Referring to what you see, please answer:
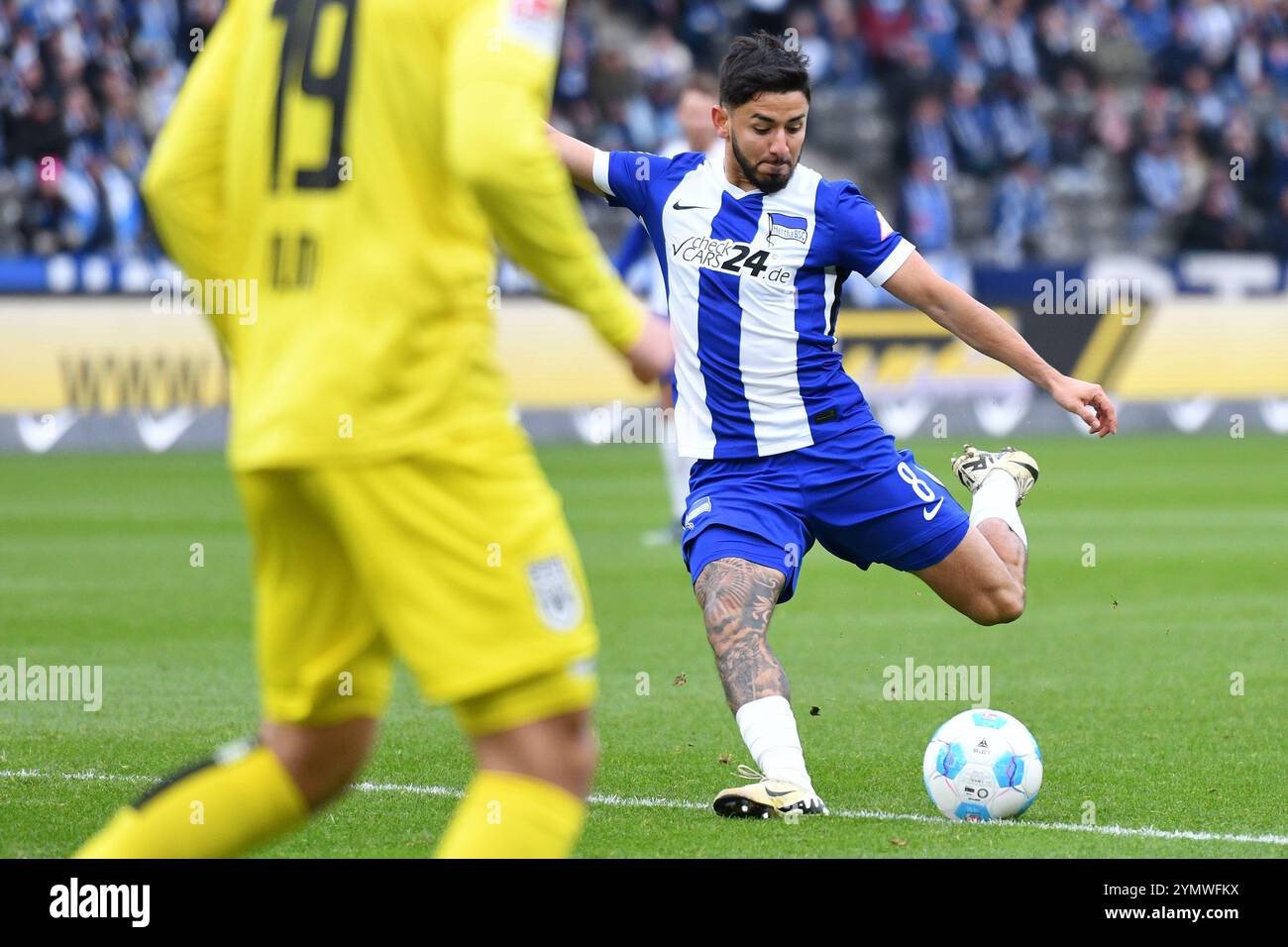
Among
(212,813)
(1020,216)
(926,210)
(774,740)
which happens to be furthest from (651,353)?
(1020,216)

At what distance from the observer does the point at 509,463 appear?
347cm

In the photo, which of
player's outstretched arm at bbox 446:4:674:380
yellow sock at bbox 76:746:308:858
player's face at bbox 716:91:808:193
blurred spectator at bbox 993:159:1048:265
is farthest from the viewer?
blurred spectator at bbox 993:159:1048:265

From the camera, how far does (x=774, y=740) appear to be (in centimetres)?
580

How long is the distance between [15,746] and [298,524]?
3865 millimetres

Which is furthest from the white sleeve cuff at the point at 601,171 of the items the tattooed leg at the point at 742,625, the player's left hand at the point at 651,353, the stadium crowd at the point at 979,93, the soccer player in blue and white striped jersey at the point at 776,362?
the stadium crowd at the point at 979,93

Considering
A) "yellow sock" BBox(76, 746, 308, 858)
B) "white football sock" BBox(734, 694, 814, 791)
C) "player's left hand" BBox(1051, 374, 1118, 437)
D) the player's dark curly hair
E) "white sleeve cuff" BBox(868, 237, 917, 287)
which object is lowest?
"white football sock" BBox(734, 694, 814, 791)

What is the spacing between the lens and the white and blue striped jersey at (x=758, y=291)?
20.6ft

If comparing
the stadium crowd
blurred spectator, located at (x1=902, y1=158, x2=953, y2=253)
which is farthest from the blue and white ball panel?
blurred spectator, located at (x1=902, y1=158, x2=953, y2=253)

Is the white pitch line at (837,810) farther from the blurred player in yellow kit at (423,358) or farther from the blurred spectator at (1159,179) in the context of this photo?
the blurred spectator at (1159,179)

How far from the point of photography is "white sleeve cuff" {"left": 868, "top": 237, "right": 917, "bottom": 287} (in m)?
6.16

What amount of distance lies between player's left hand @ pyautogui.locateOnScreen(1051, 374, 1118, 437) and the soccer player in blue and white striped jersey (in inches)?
1.9

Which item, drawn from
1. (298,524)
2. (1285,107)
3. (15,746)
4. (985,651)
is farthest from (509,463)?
(1285,107)

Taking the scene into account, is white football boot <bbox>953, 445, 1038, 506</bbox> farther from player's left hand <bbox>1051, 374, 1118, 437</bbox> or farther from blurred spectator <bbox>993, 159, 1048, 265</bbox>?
blurred spectator <bbox>993, 159, 1048, 265</bbox>
